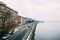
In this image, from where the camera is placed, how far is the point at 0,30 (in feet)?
222

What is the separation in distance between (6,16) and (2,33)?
9.49m

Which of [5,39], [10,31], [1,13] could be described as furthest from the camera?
[10,31]

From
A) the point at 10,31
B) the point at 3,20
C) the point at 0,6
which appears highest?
the point at 0,6

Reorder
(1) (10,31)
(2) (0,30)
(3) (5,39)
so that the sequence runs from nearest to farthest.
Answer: (3) (5,39) < (2) (0,30) < (1) (10,31)

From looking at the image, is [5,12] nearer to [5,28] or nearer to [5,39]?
[5,28]

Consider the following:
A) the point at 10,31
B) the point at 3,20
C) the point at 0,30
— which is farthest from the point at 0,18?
the point at 10,31

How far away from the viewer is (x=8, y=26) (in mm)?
74062

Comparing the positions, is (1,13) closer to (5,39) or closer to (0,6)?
(0,6)

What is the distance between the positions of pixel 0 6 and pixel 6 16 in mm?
5021

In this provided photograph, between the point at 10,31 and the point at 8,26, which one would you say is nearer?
the point at 8,26

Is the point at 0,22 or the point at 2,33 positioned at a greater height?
the point at 0,22

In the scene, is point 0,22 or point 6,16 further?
point 6,16

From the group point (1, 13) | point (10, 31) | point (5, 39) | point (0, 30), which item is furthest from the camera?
point (10, 31)

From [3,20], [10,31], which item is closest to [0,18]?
[3,20]
